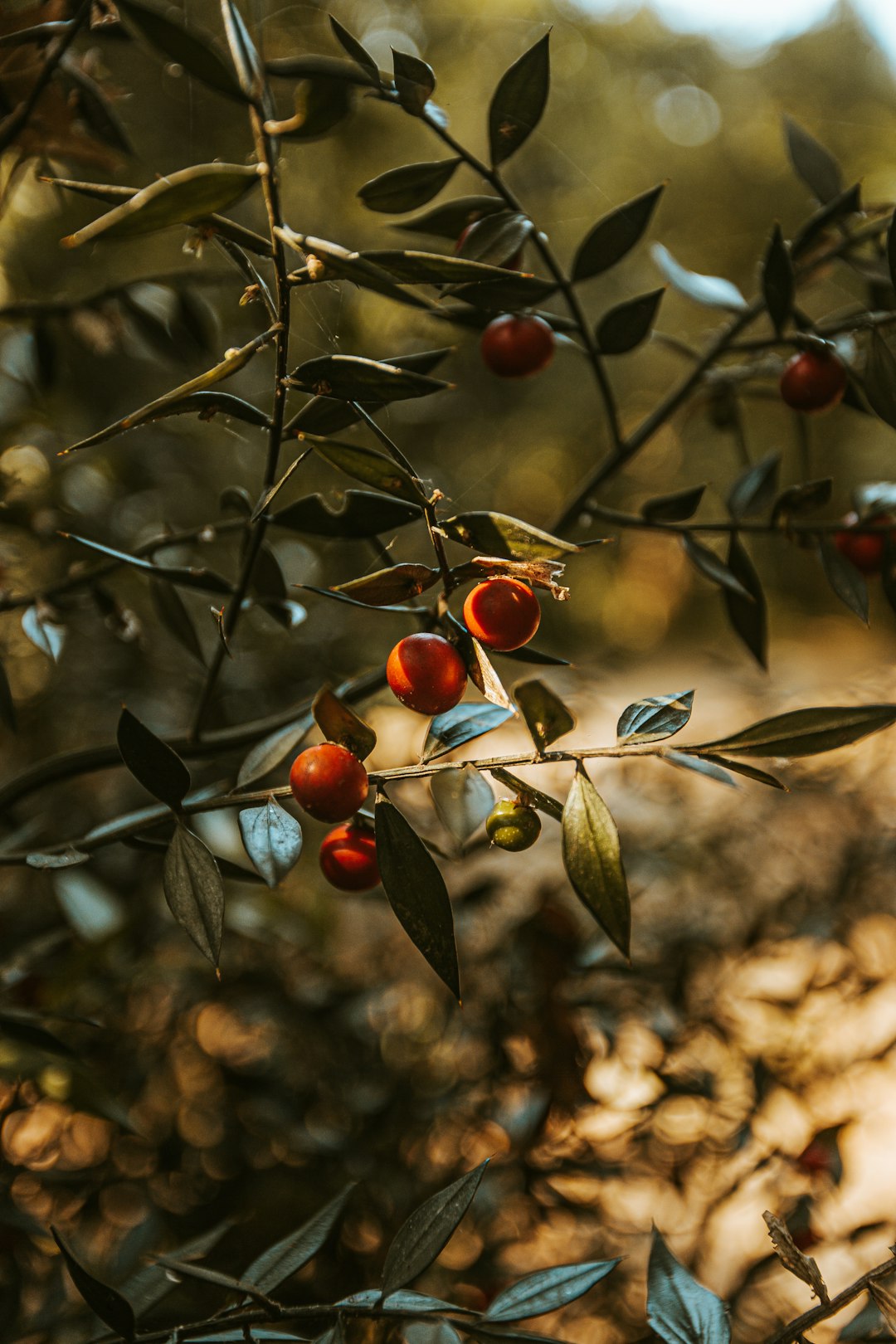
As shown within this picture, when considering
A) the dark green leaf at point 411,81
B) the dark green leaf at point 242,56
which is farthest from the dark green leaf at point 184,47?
the dark green leaf at point 411,81

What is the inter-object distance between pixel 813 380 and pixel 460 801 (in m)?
0.28

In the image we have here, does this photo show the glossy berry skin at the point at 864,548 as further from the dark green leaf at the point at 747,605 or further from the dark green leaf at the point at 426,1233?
the dark green leaf at the point at 426,1233

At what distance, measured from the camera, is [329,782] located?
0.31 m

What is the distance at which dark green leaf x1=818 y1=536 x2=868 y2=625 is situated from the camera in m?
0.43

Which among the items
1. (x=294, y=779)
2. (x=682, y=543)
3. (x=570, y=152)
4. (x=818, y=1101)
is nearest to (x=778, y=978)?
(x=818, y=1101)

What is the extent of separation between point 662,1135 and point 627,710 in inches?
20.3

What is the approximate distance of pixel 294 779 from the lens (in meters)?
0.32

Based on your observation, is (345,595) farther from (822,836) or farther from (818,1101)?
(822,836)

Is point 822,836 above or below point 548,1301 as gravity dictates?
below

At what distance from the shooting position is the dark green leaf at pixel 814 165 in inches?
20.0

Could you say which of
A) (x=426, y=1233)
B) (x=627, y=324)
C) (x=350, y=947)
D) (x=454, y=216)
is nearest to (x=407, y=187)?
(x=454, y=216)

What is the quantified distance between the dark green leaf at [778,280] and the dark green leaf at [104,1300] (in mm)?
483

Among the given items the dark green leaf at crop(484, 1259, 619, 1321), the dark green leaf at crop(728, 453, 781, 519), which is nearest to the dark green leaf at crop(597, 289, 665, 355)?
the dark green leaf at crop(728, 453, 781, 519)

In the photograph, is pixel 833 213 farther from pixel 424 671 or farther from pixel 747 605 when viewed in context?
pixel 424 671
